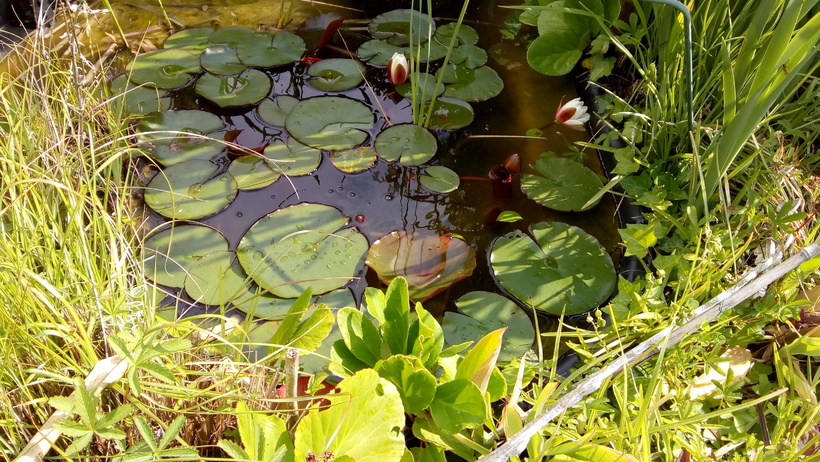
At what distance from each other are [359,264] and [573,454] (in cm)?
82

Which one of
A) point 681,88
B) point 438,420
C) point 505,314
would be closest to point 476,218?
point 505,314

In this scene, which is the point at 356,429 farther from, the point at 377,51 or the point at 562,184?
the point at 377,51

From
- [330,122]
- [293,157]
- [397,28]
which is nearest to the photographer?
[293,157]

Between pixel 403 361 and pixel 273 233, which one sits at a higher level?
pixel 403 361

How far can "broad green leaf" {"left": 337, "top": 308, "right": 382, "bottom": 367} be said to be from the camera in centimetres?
117

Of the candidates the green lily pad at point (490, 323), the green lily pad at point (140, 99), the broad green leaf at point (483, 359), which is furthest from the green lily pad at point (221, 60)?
the broad green leaf at point (483, 359)

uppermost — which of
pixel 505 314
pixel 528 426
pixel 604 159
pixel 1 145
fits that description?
pixel 1 145

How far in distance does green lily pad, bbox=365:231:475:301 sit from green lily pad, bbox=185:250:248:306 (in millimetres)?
380

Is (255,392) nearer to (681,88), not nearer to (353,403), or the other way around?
(353,403)

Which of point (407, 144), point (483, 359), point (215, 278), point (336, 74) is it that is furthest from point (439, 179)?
point (483, 359)

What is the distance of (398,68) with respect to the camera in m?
2.01

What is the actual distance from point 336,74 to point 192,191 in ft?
2.43

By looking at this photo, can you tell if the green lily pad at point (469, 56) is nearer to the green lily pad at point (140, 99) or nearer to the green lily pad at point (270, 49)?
the green lily pad at point (270, 49)

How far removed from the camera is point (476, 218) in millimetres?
1787
